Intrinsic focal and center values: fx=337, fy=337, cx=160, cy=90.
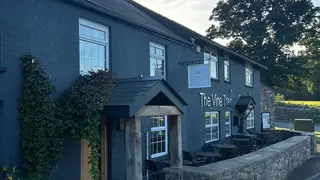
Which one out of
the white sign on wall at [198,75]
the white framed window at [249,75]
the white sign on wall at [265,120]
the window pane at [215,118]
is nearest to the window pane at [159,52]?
the white sign on wall at [198,75]

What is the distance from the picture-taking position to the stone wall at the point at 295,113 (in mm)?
44250

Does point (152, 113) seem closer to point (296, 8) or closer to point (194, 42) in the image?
point (194, 42)

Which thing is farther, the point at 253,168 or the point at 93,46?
the point at 253,168

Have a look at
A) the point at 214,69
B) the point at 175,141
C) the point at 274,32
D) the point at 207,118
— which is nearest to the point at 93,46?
the point at 175,141

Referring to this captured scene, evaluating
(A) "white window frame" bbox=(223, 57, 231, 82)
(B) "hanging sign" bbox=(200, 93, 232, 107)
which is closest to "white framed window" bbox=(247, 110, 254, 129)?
(B) "hanging sign" bbox=(200, 93, 232, 107)

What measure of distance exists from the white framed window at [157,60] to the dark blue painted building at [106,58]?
0.03 meters

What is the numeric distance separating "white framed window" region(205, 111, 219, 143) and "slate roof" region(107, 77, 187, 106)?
7.72 metres

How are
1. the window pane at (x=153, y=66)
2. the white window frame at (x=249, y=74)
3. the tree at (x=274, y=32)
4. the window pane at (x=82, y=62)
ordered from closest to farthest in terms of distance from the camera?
1. the window pane at (x=82, y=62)
2. the window pane at (x=153, y=66)
3. the white window frame at (x=249, y=74)
4. the tree at (x=274, y=32)

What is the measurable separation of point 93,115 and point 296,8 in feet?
107

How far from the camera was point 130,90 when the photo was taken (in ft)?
25.6

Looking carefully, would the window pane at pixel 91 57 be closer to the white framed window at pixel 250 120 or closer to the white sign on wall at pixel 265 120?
the white framed window at pixel 250 120

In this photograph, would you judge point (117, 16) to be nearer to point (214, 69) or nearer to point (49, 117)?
point (49, 117)

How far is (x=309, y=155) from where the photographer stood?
17.5 meters

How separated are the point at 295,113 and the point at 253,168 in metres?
39.8
